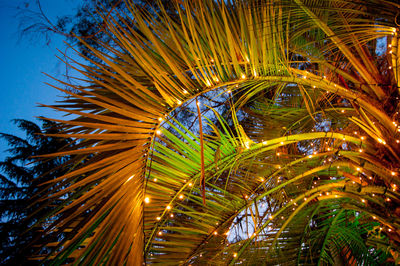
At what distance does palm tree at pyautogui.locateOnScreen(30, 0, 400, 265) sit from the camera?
2.14 ft

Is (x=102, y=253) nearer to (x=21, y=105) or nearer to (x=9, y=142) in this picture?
(x=9, y=142)

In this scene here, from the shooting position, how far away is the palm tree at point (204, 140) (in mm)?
653

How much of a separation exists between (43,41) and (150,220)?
1212 millimetres

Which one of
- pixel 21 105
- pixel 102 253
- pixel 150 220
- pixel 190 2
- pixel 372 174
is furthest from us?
pixel 21 105

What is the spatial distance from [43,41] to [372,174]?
6.17ft

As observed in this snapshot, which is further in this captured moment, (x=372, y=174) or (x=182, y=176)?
(x=372, y=174)

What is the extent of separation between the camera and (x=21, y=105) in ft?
125

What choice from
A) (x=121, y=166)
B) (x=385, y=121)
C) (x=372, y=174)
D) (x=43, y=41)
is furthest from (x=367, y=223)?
(x=43, y=41)

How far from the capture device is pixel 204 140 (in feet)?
3.71

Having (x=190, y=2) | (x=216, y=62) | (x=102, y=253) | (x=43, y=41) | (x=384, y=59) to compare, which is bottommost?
(x=102, y=253)

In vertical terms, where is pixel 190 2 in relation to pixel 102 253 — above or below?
above

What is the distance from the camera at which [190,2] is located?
835 mm

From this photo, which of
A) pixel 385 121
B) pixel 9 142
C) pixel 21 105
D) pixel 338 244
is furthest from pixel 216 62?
pixel 21 105

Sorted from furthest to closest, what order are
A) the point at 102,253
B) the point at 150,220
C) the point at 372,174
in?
the point at 372,174 → the point at 150,220 → the point at 102,253
